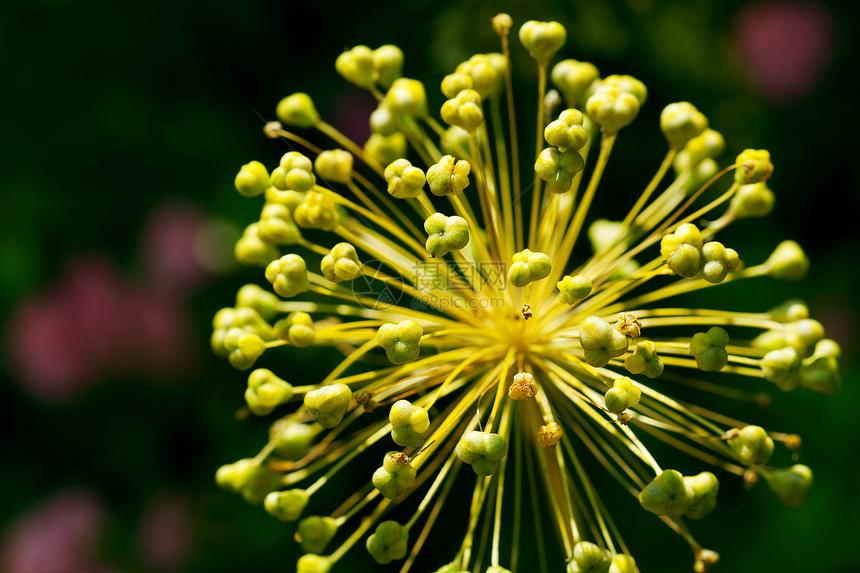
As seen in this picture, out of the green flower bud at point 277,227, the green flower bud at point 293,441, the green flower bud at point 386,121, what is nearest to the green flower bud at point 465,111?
the green flower bud at point 386,121

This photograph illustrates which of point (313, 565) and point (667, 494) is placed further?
point (313, 565)

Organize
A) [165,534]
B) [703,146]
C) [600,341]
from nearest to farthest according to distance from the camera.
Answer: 1. [600,341]
2. [703,146]
3. [165,534]

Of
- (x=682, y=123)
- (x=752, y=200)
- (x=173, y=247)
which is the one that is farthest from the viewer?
(x=173, y=247)

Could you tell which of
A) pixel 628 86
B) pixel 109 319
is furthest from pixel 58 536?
pixel 628 86

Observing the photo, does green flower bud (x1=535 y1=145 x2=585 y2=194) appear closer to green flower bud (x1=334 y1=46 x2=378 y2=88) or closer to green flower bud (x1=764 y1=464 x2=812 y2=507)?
green flower bud (x1=334 y1=46 x2=378 y2=88)

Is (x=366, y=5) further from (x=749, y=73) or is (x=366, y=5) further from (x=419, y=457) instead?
(x=419, y=457)

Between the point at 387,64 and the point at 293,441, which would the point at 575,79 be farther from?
the point at 293,441

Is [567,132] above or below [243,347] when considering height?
above
